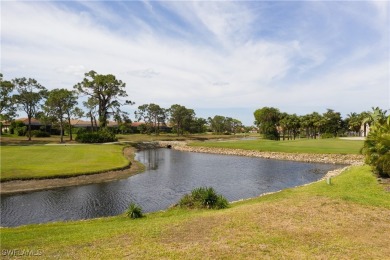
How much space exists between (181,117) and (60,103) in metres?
70.1

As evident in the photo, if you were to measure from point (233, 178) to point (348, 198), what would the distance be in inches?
922

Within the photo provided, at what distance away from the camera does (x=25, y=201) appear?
95.5 ft

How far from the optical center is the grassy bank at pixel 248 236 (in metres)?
11.6

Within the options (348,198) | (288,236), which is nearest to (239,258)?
(288,236)

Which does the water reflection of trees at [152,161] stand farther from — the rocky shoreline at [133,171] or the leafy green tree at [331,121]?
the leafy green tree at [331,121]

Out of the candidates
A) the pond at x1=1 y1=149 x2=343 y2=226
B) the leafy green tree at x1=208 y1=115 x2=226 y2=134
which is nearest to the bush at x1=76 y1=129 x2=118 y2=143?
the pond at x1=1 y1=149 x2=343 y2=226

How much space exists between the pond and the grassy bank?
32.2 feet

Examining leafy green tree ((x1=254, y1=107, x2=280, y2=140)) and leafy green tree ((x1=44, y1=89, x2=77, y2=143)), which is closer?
leafy green tree ((x1=44, y1=89, x2=77, y2=143))

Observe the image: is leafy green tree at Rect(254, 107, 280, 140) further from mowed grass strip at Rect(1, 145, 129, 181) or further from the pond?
mowed grass strip at Rect(1, 145, 129, 181)

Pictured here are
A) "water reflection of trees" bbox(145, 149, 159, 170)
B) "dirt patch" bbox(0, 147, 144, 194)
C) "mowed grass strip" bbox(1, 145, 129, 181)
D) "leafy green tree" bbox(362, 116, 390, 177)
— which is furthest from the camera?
"water reflection of trees" bbox(145, 149, 159, 170)

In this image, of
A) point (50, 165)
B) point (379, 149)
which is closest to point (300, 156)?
point (379, 149)

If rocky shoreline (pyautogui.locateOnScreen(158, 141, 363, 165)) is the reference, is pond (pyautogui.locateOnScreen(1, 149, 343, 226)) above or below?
below

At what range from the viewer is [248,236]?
13336 millimetres

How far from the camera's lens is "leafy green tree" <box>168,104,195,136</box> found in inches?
5906
